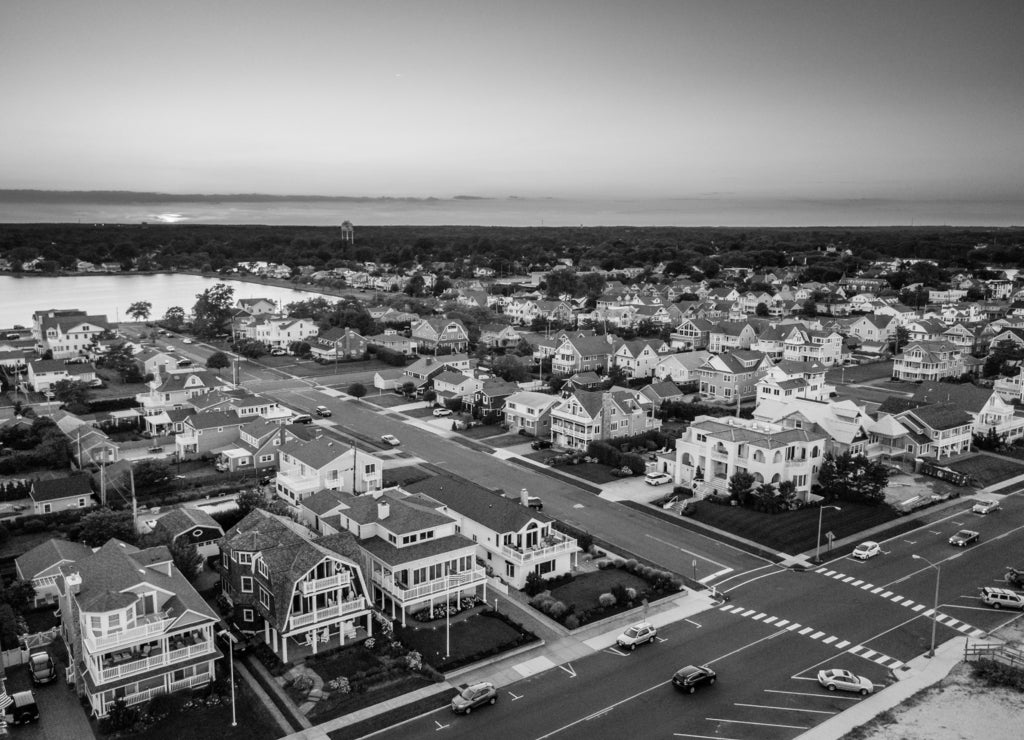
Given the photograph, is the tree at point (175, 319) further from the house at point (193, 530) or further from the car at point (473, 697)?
the car at point (473, 697)

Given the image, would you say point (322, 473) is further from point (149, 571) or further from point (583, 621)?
point (583, 621)

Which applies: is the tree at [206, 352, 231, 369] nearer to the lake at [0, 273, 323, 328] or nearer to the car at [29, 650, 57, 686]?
the lake at [0, 273, 323, 328]

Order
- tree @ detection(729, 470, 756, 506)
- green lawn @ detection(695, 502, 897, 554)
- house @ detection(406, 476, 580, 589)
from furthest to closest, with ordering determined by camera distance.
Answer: tree @ detection(729, 470, 756, 506) < green lawn @ detection(695, 502, 897, 554) < house @ detection(406, 476, 580, 589)

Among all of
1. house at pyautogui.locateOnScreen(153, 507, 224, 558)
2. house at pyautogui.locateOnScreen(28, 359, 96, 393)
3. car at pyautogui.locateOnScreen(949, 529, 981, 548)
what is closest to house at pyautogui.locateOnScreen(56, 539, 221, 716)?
house at pyautogui.locateOnScreen(153, 507, 224, 558)

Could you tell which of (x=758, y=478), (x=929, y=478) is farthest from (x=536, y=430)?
(x=929, y=478)

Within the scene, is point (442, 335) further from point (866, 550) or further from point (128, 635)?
point (128, 635)

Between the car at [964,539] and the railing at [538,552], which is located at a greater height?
the railing at [538,552]

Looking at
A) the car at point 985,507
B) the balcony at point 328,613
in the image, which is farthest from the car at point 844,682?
the car at point 985,507
